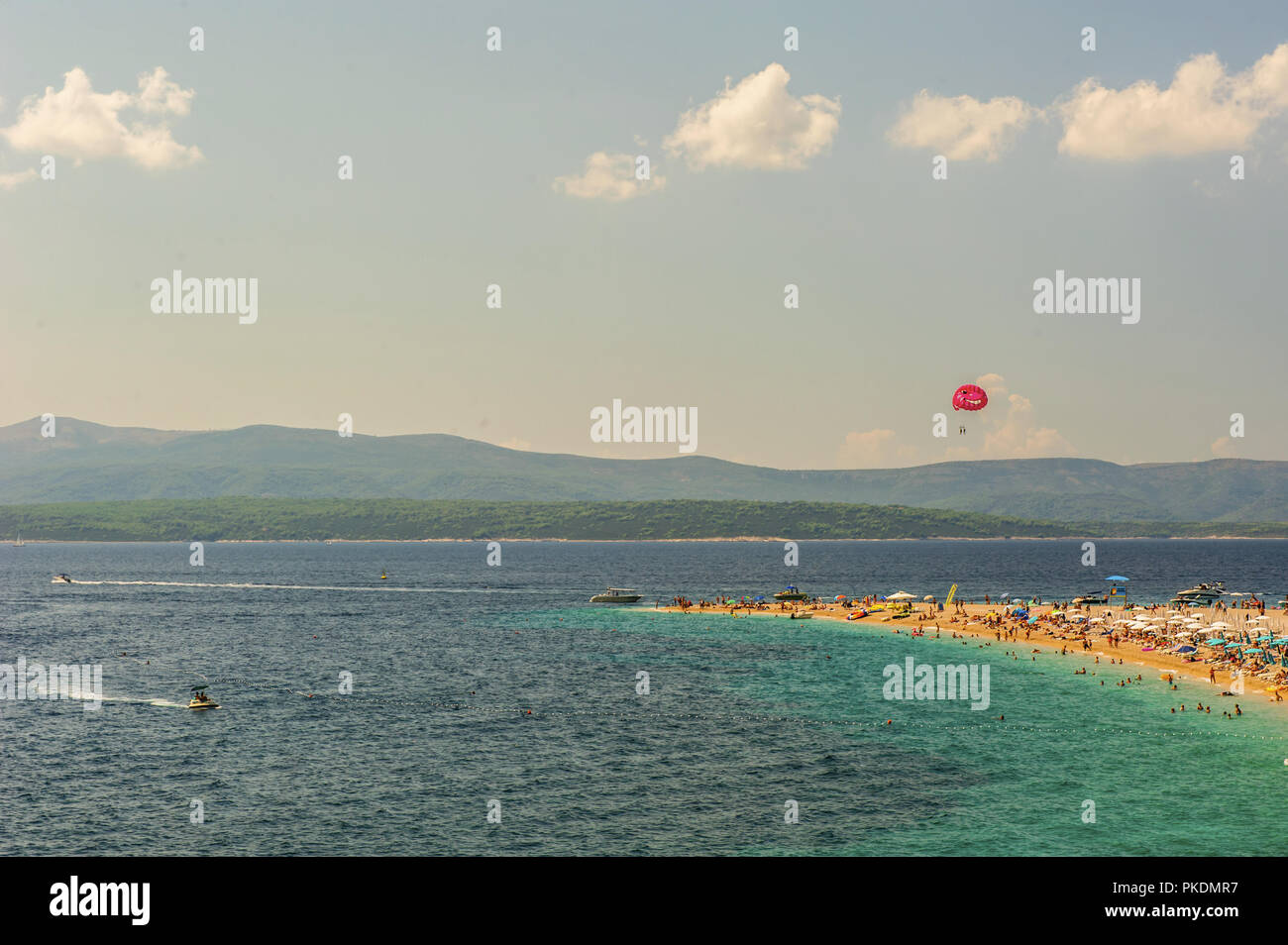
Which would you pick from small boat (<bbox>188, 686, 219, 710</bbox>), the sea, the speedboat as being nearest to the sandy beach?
the sea

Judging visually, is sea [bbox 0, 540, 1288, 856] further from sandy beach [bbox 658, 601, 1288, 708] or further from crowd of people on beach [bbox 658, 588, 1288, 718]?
crowd of people on beach [bbox 658, 588, 1288, 718]

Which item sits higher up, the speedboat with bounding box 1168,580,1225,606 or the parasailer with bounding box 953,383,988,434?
the parasailer with bounding box 953,383,988,434

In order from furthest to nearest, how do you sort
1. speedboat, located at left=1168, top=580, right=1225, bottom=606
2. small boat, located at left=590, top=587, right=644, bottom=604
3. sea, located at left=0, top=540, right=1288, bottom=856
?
1. small boat, located at left=590, top=587, right=644, bottom=604
2. speedboat, located at left=1168, top=580, right=1225, bottom=606
3. sea, located at left=0, top=540, right=1288, bottom=856

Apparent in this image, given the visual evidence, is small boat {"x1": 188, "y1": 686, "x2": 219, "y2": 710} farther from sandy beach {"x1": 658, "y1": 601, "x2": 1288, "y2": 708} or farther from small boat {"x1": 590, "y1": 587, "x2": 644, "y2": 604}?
small boat {"x1": 590, "y1": 587, "x2": 644, "y2": 604}

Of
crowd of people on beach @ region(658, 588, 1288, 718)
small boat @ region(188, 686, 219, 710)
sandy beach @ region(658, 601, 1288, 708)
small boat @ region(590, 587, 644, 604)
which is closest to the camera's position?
small boat @ region(188, 686, 219, 710)

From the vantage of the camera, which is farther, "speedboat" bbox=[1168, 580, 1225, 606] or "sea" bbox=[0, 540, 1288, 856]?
"speedboat" bbox=[1168, 580, 1225, 606]

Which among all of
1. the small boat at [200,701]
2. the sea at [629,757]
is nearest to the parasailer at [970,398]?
the sea at [629,757]

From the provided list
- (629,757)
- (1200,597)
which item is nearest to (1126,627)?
(1200,597)

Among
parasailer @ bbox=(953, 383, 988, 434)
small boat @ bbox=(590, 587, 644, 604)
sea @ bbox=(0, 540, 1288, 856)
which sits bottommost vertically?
sea @ bbox=(0, 540, 1288, 856)

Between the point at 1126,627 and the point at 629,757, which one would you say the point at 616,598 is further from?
the point at 629,757
